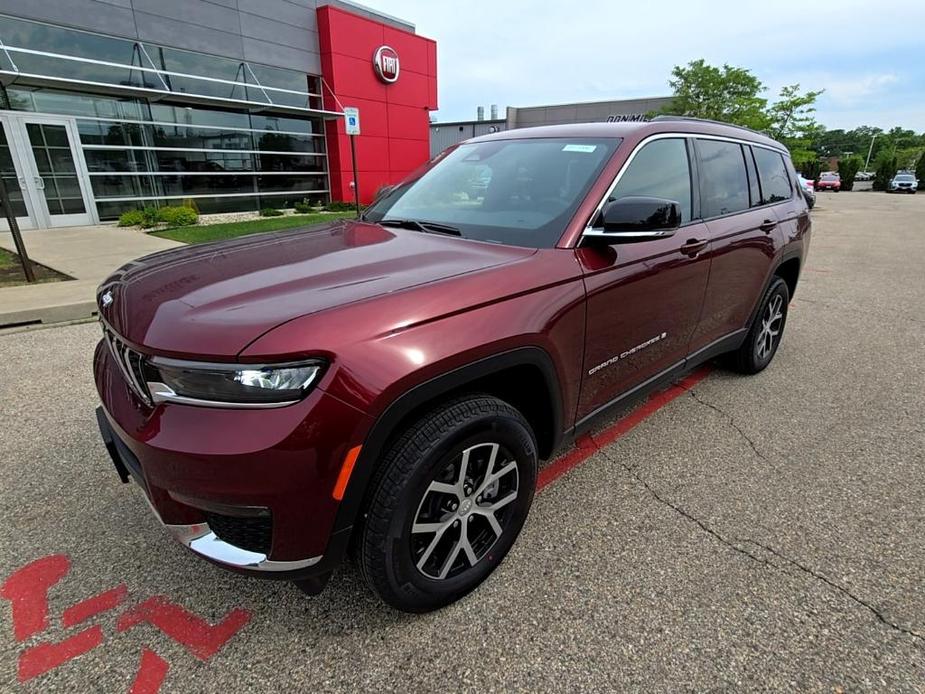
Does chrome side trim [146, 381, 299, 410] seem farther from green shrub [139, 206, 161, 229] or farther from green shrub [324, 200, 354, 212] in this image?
green shrub [324, 200, 354, 212]

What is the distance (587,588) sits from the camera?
216cm

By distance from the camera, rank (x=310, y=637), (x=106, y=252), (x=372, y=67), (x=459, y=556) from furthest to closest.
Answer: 1. (x=372, y=67)
2. (x=106, y=252)
3. (x=459, y=556)
4. (x=310, y=637)

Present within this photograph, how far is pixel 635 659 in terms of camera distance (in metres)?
1.85

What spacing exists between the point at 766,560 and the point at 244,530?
2120mm

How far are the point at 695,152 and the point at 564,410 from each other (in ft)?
6.30

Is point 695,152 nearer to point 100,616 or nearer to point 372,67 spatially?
point 100,616

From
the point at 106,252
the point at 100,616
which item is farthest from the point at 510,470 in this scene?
the point at 106,252

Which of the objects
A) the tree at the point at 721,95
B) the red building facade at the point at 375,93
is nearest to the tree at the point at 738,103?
the tree at the point at 721,95

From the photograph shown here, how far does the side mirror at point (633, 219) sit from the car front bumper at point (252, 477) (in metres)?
1.38

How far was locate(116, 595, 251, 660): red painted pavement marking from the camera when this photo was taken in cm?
190

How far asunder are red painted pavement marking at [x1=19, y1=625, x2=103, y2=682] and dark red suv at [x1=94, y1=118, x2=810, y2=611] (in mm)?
612

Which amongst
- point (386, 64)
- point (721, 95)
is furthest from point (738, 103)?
point (386, 64)

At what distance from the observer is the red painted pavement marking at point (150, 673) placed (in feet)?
5.69

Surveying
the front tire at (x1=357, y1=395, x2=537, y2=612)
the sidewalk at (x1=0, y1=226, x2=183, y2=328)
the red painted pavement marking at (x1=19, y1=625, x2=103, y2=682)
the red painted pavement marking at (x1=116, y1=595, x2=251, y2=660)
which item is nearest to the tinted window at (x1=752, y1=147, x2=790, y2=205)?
the front tire at (x1=357, y1=395, x2=537, y2=612)
